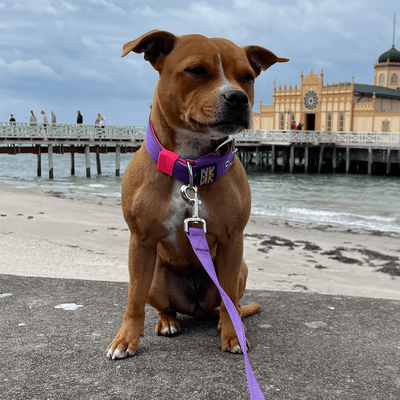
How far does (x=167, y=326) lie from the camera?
8.54ft

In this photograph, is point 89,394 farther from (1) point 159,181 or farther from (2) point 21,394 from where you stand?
(1) point 159,181

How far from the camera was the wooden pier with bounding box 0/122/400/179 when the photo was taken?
2752cm

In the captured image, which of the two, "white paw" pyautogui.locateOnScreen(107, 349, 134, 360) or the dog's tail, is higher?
"white paw" pyautogui.locateOnScreen(107, 349, 134, 360)

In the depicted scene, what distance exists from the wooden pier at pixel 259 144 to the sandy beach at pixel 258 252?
16.8 meters

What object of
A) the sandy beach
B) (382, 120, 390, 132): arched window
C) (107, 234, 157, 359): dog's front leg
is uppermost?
(382, 120, 390, 132): arched window

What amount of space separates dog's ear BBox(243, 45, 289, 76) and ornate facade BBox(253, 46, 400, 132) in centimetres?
4394

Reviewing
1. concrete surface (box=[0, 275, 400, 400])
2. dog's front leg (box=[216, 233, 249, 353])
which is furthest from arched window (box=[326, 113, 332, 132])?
dog's front leg (box=[216, 233, 249, 353])

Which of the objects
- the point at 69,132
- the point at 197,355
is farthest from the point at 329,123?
the point at 197,355

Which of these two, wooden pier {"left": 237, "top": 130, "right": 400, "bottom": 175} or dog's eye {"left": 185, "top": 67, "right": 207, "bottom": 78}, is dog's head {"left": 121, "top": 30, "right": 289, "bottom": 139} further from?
wooden pier {"left": 237, "top": 130, "right": 400, "bottom": 175}

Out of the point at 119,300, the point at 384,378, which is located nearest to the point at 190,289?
the point at 119,300

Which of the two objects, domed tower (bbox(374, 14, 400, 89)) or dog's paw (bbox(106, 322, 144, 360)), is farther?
domed tower (bbox(374, 14, 400, 89))

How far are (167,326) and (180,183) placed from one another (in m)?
0.93

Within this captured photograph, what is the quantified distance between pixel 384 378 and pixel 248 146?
125 ft

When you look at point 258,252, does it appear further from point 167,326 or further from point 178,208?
point 178,208
